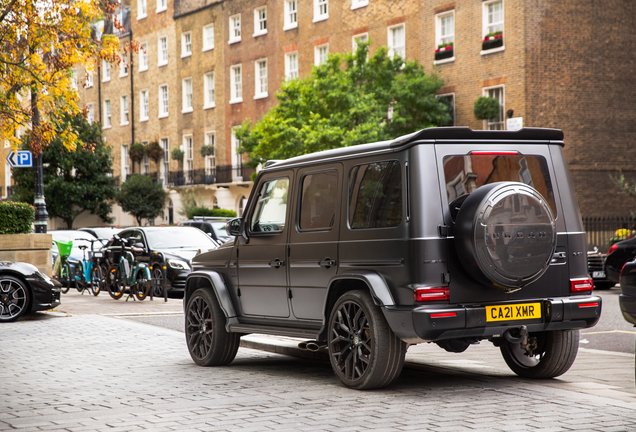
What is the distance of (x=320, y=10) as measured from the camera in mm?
40625

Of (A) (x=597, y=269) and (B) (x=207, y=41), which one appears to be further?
(B) (x=207, y=41)

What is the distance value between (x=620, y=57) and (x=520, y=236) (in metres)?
27.8

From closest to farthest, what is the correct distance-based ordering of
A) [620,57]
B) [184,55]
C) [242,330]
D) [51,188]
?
[242,330] → [620,57] → [51,188] → [184,55]

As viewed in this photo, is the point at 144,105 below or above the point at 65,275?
above

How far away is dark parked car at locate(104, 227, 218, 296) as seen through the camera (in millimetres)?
18878

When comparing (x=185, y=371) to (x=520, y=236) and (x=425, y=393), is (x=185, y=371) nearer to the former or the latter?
(x=425, y=393)

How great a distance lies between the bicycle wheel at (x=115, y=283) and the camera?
18.4 m

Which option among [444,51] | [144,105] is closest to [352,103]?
[444,51]

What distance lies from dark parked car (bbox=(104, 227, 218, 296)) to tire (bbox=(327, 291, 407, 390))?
11.4 meters

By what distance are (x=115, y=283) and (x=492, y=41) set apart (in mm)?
18585

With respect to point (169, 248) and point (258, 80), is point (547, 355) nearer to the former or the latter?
point (169, 248)

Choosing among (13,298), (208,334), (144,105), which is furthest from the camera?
(144,105)

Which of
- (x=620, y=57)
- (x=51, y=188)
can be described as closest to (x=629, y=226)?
(x=620, y=57)

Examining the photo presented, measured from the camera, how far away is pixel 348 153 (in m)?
7.54
